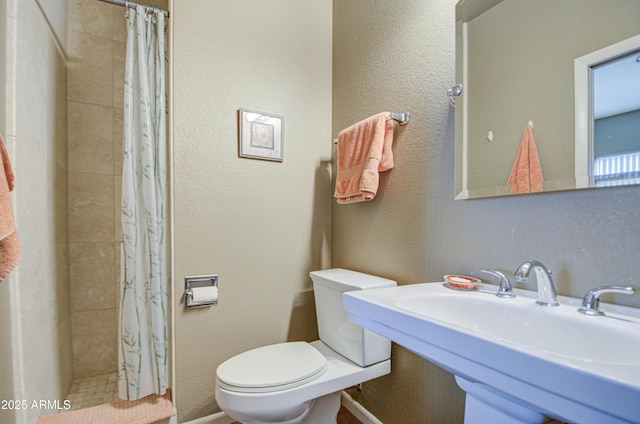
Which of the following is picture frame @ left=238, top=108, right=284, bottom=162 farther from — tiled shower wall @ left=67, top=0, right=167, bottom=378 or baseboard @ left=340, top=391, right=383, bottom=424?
baseboard @ left=340, top=391, right=383, bottom=424

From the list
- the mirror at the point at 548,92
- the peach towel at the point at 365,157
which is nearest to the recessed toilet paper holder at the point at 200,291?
the peach towel at the point at 365,157

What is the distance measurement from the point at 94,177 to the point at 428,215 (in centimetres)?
199

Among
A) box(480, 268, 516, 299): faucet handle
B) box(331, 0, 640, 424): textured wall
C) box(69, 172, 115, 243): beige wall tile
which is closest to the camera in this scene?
box(331, 0, 640, 424): textured wall

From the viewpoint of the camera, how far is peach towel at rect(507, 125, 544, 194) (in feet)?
2.95

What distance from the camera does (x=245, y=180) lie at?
1.59 metres

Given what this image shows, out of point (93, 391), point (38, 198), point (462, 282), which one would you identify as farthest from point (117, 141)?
point (462, 282)

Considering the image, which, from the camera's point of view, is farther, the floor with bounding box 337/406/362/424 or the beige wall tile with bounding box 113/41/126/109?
the beige wall tile with bounding box 113/41/126/109

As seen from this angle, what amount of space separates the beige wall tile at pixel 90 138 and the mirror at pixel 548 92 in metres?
2.03

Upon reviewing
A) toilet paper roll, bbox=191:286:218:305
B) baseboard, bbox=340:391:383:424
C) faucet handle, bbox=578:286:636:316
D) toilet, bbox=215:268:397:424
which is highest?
faucet handle, bbox=578:286:636:316

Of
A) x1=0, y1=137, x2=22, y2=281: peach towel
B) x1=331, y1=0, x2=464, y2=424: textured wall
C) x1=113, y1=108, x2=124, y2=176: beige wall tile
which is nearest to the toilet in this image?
x1=331, y1=0, x2=464, y2=424: textured wall

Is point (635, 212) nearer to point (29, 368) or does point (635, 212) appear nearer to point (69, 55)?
point (29, 368)

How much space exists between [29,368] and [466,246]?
1691 mm

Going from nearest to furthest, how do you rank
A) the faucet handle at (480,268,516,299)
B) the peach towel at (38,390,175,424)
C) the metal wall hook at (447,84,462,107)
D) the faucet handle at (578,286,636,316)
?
the faucet handle at (578,286,636,316) < the faucet handle at (480,268,516,299) < the metal wall hook at (447,84,462,107) < the peach towel at (38,390,175,424)

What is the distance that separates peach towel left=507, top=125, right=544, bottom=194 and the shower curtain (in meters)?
1.51
